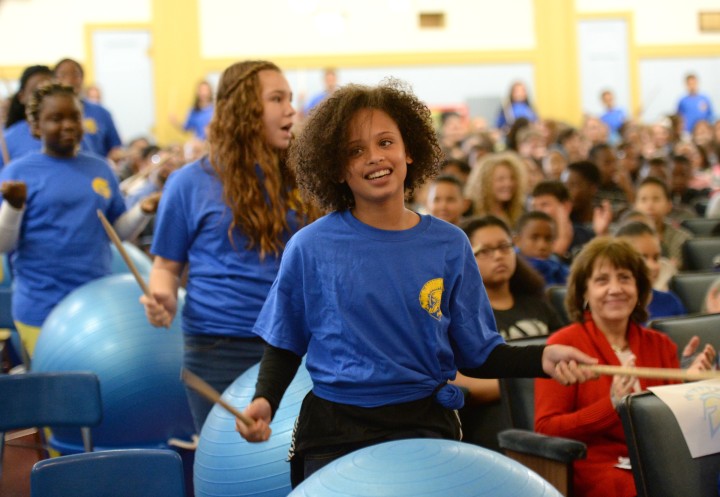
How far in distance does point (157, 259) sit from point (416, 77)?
15.0m

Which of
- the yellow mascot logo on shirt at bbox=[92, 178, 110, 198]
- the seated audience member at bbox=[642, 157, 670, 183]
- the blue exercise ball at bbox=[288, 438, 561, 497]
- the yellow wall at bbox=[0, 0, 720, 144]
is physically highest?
the yellow wall at bbox=[0, 0, 720, 144]

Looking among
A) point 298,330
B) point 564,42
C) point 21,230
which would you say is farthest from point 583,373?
point 564,42

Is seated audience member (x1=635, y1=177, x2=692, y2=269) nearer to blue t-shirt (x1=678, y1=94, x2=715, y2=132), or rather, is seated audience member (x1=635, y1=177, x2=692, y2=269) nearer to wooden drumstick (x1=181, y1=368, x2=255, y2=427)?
wooden drumstick (x1=181, y1=368, x2=255, y2=427)

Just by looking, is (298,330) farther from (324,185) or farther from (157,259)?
(157,259)

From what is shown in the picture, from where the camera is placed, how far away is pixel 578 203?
26.1 ft

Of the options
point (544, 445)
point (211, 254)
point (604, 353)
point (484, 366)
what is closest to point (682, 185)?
point (604, 353)

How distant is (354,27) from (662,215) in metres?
11.2

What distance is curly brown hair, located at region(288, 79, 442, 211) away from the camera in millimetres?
2531

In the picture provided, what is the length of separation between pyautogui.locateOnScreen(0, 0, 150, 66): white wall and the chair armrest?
14.1m

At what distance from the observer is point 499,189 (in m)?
7.20

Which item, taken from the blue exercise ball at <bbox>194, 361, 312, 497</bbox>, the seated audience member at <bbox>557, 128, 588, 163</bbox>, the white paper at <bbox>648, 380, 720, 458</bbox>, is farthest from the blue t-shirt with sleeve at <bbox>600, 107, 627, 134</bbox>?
the blue exercise ball at <bbox>194, 361, 312, 497</bbox>

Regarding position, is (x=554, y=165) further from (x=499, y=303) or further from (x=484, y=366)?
(x=484, y=366)

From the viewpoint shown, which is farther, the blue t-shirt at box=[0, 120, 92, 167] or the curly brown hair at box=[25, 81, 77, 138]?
the blue t-shirt at box=[0, 120, 92, 167]

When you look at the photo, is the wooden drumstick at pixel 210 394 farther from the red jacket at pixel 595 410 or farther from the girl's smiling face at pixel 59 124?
the girl's smiling face at pixel 59 124
